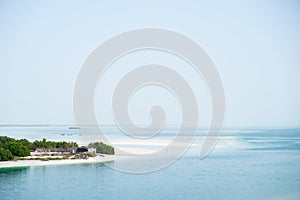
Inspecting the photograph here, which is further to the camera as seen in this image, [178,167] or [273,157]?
[273,157]

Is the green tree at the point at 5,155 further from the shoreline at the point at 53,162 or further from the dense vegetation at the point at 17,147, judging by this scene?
the shoreline at the point at 53,162

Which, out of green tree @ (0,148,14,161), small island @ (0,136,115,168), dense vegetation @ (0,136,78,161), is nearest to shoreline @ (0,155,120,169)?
small island @ (0,136,115,168)

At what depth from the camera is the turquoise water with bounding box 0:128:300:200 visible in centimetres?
1024

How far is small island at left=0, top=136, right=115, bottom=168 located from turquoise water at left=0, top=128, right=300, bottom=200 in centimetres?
95

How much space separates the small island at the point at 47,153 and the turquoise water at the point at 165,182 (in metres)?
0.95

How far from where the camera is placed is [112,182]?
12.0 m

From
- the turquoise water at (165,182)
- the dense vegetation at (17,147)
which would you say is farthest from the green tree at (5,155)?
the turquoise water at (165,182)

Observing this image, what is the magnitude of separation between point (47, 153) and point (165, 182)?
7841 mm

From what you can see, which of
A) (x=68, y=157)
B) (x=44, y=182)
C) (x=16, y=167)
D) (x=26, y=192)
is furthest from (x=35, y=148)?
(x=26, y=192)

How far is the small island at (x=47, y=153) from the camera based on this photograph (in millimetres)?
15438

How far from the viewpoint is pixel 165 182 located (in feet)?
38.9

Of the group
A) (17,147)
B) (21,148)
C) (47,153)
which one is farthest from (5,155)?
(47,153)

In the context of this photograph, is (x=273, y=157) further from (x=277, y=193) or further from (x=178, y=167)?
(x=277, y=193)

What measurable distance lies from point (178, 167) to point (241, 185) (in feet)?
12.5
